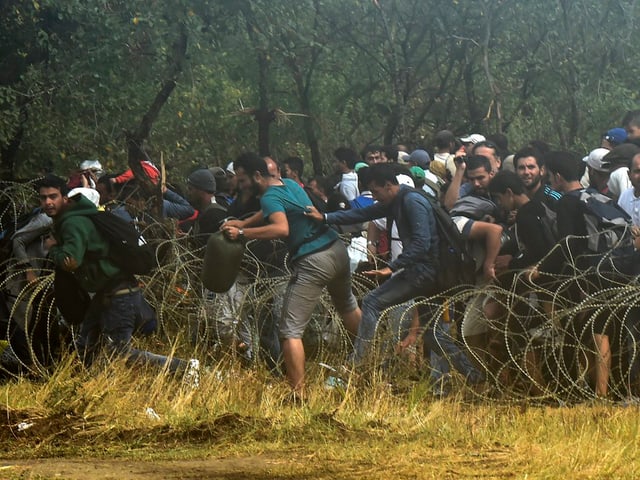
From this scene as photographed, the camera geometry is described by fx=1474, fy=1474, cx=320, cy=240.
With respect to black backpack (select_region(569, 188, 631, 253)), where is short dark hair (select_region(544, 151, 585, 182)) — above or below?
above

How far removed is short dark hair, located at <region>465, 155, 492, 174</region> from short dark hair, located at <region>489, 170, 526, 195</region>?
73cm

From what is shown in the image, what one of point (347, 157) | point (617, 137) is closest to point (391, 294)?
point (617, 137)

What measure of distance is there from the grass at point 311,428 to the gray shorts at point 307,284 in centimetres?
39

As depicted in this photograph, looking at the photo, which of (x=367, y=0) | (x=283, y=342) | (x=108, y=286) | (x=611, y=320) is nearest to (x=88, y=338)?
(x=108, y=286)

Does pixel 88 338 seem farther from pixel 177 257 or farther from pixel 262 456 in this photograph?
pixel 262 456

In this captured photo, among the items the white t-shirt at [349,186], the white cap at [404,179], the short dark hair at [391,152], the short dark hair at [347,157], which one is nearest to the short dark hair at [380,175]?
the white cap at [404,179]

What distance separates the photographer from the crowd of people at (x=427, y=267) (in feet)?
30.5

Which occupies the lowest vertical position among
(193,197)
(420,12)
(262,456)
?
(262,456)

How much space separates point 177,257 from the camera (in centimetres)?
1077

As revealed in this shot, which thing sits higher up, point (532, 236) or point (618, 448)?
point (532, 236)

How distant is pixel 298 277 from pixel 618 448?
310 centimetres

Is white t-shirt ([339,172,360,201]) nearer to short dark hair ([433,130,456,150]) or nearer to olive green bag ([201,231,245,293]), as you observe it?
short dark hair ([433,130,456,150])

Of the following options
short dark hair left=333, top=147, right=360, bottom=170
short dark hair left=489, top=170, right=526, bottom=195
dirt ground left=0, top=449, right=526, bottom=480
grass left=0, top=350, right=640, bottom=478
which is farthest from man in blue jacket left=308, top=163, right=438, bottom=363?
short dark hair left=333, top=147, right=360, bottom=170

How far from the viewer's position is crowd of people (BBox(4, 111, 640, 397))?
930 centimetres
